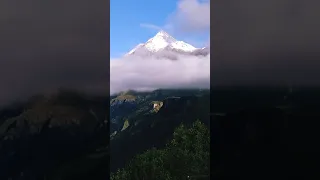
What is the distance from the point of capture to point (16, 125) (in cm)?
416

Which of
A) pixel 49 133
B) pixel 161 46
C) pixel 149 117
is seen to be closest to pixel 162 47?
pixel 161 46

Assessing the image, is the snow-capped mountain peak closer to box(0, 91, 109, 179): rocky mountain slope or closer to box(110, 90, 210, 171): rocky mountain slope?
box(110, 90, 210, 171): rocky mountain slope

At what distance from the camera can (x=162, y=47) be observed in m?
6.68

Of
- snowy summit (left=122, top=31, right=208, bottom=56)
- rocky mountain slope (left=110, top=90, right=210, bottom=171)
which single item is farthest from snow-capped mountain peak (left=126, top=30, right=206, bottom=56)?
rocky mountain slope (left=110, top=90, right=210, bottom=171)

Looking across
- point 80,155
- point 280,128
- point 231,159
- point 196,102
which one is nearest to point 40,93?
point 80,155

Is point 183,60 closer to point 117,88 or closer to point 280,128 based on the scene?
point 117,88

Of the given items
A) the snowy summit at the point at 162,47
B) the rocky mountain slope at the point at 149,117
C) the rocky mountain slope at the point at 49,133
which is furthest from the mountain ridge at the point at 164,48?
the rocky mountain slope at the point at 49,133

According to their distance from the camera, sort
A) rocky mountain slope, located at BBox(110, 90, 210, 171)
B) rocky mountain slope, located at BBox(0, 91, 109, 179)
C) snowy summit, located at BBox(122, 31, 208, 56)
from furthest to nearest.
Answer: rocky mountain slope, located at BBox(110, 90, 210, 171) → snowy summit, located at BBox(122, 31, 208, 56) → rocky mountain slope, located at BBox(0, 91, 109, 179)

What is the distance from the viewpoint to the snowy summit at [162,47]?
660cm

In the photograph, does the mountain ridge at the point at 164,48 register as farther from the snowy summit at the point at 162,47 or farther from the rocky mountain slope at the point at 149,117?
the rocky mountain slope at the point at 149,117

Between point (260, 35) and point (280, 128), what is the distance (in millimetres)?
1125

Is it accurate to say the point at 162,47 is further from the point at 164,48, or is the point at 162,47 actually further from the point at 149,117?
the point at 149,117

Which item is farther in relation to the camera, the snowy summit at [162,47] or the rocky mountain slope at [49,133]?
the snowy summit at [162,47]

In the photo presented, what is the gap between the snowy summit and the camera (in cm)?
660
